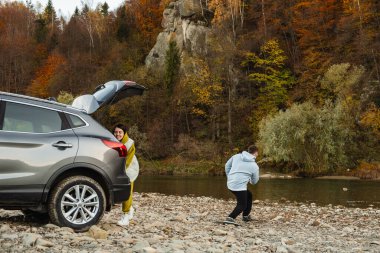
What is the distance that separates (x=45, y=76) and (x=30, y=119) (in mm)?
79592

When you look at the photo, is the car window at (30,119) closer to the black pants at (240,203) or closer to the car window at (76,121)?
the car window at (76,121)

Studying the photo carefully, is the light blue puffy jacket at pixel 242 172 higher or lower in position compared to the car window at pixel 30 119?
lower

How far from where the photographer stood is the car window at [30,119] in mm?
6855

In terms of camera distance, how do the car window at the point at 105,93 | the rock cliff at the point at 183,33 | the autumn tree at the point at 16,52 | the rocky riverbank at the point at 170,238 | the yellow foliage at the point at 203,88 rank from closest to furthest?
1. the rocky riverbank at the point at 170,238
2. the car window at the point at 105,93
3. the yellow foliage at the point at 203,88
4. the rock cliff at the point at 183,33
5. the autumn tree at the point at 16,52

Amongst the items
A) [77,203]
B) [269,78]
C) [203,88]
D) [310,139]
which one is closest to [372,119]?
[310,139]

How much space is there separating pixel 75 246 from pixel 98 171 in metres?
1.42

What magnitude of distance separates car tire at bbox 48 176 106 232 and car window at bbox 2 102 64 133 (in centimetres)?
85

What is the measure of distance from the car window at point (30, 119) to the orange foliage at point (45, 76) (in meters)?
73.0

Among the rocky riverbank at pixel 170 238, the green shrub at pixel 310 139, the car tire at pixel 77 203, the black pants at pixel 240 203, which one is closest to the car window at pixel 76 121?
the car tire at pixel 77 203

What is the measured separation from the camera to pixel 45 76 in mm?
82688

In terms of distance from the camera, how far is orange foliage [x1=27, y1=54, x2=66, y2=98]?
7788 centimetres

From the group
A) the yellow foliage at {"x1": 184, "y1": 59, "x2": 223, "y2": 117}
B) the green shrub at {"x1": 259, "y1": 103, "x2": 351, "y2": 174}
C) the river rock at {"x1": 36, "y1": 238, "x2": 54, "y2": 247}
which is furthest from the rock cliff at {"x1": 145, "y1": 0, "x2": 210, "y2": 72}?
the river rock at {"x1": 36, "y1": 238, "x2": 54, "y2": 247}

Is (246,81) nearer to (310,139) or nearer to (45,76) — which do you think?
(310,139)

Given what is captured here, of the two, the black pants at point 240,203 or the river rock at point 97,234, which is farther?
the black pants at point 240,203
